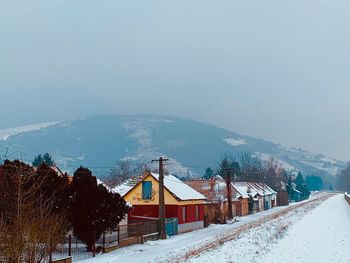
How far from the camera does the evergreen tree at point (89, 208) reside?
29422 millimetres

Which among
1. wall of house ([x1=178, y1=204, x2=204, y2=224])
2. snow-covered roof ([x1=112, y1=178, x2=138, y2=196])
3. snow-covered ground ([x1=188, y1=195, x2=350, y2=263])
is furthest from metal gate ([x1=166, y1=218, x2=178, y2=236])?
snow-covered ground ([x1=188, y1=195, x2=350, y2=263])

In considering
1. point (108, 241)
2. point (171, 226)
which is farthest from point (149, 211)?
point (108, 241)

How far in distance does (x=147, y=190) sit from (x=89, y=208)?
61.5ft

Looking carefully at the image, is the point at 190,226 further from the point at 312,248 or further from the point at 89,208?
the point at 312,248

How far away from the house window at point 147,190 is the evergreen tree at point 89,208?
17480 mm

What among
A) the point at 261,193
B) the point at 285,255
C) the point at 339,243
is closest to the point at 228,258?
the point at 285,255

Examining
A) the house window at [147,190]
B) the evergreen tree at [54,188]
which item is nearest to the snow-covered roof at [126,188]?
the house window at [147,190]

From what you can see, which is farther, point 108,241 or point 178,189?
point 178,189

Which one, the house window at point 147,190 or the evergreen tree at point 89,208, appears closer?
the evergreen tree at point 89,208

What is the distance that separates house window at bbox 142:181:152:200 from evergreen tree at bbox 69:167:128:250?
17480 mm

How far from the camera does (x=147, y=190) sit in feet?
158

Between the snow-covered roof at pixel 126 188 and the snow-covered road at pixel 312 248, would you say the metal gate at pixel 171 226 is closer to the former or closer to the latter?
the snow-covered roof at pixel 126 188

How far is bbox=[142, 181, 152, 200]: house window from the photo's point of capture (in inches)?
1886

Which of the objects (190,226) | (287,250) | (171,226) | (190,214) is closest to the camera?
(287,250)
